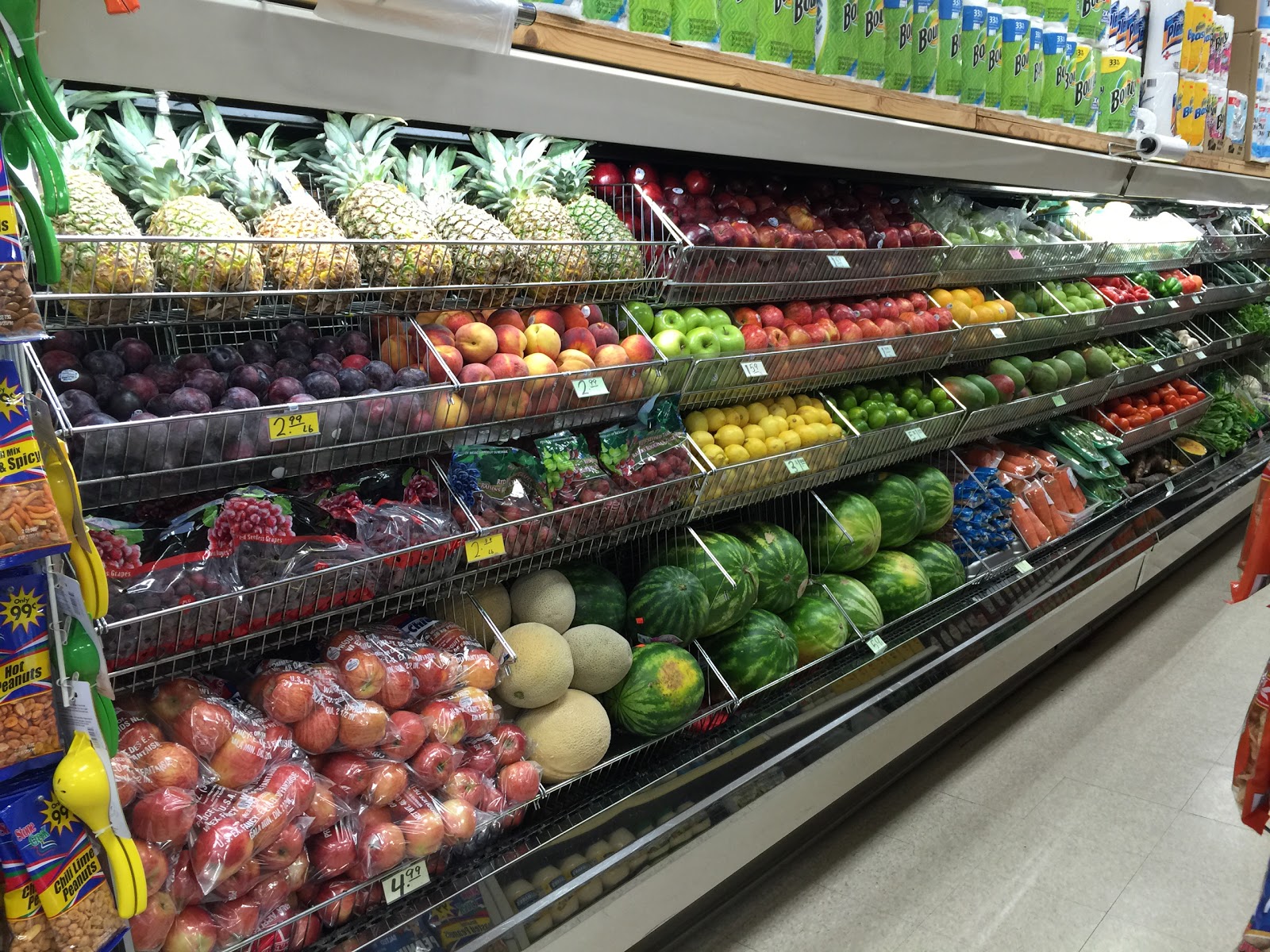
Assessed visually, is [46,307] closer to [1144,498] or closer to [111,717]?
[111,717]

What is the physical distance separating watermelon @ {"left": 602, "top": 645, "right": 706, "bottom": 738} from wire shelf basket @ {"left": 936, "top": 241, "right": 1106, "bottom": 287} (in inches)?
74.5

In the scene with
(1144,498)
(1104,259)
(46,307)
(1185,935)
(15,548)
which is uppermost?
(1104,259)

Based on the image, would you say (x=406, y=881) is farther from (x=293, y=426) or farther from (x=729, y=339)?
(x=729, y=339)

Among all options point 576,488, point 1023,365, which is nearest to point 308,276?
point 576,488

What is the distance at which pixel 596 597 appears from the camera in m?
2.35

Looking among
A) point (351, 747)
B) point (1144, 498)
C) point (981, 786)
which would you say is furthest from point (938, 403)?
point (351, 747)

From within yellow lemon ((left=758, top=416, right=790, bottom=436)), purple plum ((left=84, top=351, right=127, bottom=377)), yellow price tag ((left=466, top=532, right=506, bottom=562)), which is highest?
purple plum ((left=84, top=351, right=127, bottom=377))

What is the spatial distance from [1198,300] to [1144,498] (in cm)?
142

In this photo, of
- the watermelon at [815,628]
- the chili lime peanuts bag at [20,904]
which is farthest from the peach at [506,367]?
the watermelon at [815,628]

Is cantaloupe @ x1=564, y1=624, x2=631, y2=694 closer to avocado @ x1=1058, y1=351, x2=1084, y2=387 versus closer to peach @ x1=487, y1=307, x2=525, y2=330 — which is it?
peach @ x1=487, y1=307, x2=525, y2=330

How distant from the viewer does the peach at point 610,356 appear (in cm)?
218

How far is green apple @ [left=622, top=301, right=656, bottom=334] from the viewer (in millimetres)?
2406

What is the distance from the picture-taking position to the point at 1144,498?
4.88m

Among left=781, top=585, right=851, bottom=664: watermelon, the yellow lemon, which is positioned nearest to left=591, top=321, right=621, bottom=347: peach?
the yellow lemon
